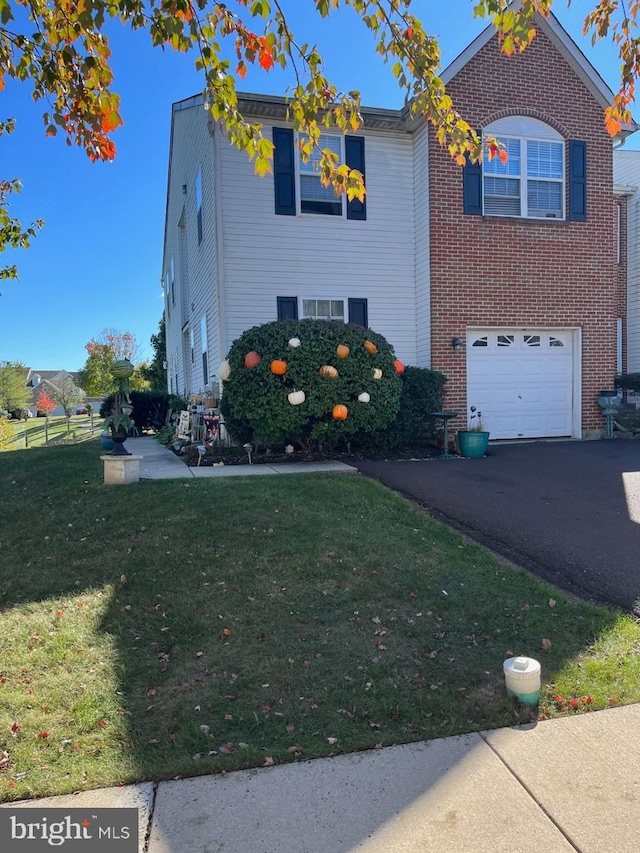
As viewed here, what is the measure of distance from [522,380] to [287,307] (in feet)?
16.6

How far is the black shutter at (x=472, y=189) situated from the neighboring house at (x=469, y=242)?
20mm

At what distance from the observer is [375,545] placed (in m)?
4.96

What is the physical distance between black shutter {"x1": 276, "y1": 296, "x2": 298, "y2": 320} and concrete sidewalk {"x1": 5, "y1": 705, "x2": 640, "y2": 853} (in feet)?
29.8

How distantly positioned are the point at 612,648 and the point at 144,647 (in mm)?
2836

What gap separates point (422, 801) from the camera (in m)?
2.21

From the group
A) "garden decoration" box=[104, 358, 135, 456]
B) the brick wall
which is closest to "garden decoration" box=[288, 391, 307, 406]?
"garden decoration" box=[104, 358, 135, 456]

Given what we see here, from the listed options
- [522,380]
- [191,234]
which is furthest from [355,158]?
[522,380]

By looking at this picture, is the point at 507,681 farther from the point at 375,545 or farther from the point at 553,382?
the point at 553,382

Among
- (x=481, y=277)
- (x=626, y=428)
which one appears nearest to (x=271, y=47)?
(x=481, y=277)

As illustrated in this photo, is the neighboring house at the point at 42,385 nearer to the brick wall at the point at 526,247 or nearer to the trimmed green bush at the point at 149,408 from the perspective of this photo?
the trimmed green bush at the point at 149,408

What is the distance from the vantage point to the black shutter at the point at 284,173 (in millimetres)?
10578

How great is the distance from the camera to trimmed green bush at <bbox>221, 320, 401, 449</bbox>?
8500mm

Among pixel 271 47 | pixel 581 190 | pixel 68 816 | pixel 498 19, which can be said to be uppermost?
pixel 581 190

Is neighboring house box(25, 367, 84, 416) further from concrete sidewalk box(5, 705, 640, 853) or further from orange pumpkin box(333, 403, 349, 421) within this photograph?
concrete sidewalk box(5, 705, 640, 853)
